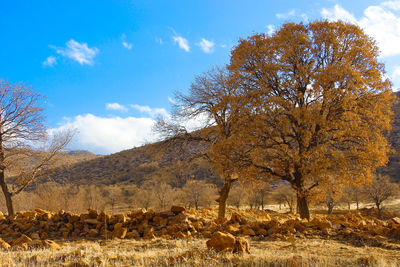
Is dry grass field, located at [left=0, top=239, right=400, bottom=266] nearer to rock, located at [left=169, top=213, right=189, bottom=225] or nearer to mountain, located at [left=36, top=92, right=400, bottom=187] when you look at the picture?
rock, located at [left=169, top=213, right=189, bottom=225]

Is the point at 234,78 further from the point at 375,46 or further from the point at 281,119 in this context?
the point at 375,46

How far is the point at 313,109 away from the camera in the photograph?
11961mm

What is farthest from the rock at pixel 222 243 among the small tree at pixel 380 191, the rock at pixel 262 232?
the small tree at pixel 380 191

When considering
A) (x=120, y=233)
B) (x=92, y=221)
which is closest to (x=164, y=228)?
(x=120, y=233)

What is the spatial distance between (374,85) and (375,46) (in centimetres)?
205

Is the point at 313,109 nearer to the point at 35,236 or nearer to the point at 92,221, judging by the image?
the point at 92,221

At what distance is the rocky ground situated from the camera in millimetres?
6398

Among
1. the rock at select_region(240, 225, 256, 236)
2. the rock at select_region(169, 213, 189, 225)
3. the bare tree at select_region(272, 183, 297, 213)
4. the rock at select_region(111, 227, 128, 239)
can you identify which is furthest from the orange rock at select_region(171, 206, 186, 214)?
the bare tree at select_region(272, 183, 297, 213)

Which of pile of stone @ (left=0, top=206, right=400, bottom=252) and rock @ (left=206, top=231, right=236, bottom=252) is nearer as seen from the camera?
rock @ (left=206, top=231, right=236, bottom=252)

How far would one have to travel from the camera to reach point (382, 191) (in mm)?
39781

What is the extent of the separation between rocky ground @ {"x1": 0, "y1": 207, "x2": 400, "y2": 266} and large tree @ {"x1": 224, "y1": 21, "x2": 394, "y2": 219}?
2361 millimetres

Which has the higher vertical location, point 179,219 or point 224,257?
point 179,219

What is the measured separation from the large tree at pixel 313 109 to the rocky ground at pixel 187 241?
236 centimetres

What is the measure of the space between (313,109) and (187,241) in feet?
24.2
